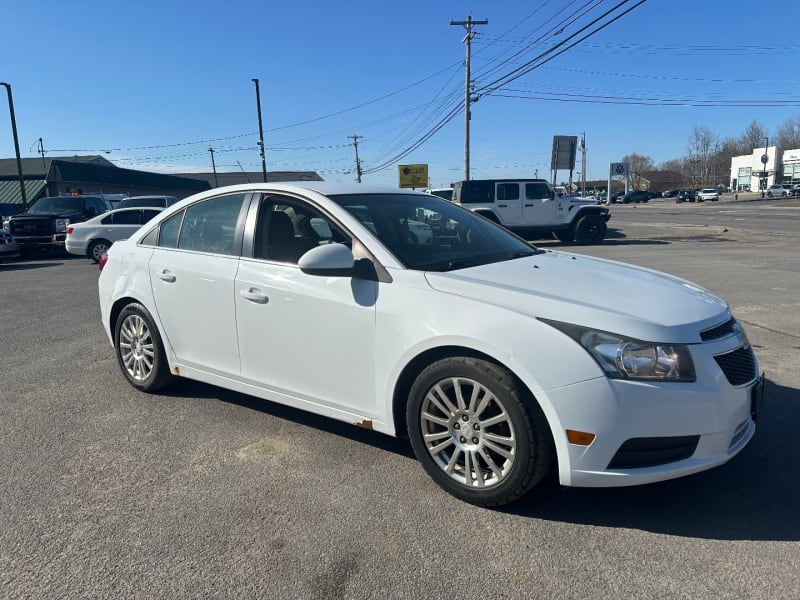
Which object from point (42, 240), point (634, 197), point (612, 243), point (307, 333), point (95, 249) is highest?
point (634, 197)

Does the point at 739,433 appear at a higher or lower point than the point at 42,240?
lower

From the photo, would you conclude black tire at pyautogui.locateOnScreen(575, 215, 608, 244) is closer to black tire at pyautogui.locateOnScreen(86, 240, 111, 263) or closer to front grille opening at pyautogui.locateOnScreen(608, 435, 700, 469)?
black tire at pyautogui.locateOnScreen(86, 240, 111, 263)

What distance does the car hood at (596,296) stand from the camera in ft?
8.64

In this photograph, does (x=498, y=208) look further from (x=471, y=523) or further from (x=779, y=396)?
(x=471, y=523)

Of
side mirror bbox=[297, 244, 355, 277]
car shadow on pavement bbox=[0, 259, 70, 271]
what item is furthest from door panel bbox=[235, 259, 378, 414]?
car shadow on pavement bbox=[0, 259, 70, 271]

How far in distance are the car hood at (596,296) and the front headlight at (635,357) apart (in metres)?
0.04

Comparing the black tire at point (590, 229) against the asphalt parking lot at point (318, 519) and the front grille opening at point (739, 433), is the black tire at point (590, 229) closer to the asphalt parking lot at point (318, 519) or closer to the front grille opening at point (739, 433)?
the asphalt parking lot at point (318, 519)

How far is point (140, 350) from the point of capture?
181 inches

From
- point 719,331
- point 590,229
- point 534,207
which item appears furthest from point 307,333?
point 590,229

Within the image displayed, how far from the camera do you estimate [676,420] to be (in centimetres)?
255

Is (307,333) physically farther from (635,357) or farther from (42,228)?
(42,228)

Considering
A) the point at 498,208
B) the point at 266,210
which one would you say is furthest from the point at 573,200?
the point at 266,210

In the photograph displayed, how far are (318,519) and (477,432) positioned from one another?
2.95ft

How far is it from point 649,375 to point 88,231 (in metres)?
16.6
